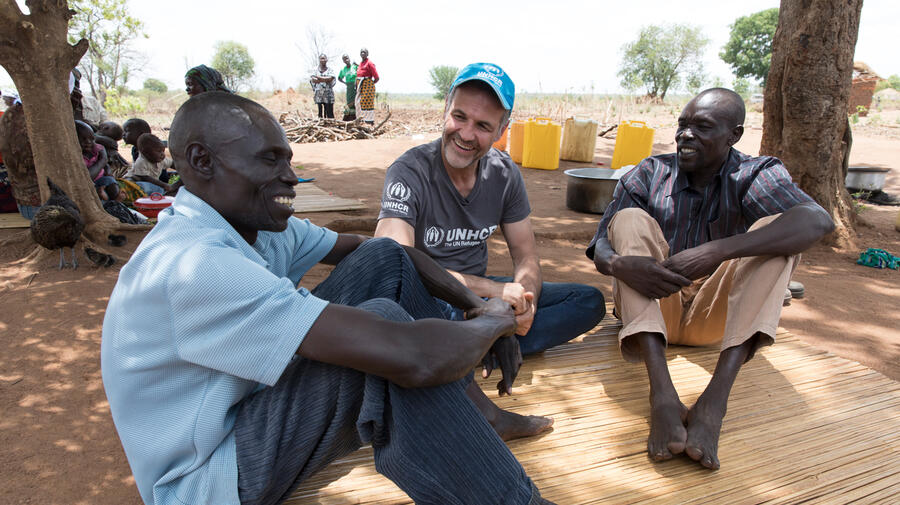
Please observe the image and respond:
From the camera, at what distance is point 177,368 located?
111 cm

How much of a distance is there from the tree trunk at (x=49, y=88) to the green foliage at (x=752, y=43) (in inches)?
1741

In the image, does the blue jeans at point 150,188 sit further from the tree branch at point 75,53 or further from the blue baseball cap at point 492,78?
the blue baseball cap at point 492,78

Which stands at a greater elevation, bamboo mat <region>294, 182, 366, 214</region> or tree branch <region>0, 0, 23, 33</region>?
tree branch <region>0, 0, 23, 33</region>

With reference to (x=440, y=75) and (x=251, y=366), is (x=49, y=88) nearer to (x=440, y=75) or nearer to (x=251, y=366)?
(x=251, y=366)

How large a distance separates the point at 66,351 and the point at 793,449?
3379 millimetres

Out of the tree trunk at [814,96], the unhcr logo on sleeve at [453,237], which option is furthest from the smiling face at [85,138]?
the tree trunk at [814,96]

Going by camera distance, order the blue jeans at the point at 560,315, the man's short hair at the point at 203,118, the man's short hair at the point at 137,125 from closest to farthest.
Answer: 1. the man's short hair at the point at 203,118
2. the blue jeans at the point at 560,315
3. the man's short hair at the point at 137,125

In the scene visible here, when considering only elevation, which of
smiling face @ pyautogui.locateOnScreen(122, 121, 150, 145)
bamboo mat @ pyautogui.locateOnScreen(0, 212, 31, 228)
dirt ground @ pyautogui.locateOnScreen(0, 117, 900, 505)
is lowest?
dirt ground @ pyautogui.locateOnScreen(0, 117, 900, 505)

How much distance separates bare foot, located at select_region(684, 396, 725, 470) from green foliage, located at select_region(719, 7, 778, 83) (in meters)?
44.4

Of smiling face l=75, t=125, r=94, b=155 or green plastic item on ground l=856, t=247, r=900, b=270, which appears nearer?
green plastic item on ground l=856, t=247, r=900, b=270

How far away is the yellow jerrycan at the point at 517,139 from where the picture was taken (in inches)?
359

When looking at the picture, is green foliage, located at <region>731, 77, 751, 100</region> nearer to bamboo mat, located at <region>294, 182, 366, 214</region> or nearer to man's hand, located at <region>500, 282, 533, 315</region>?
bamboo mat, located at <region>294, 182, 366, 214</region>

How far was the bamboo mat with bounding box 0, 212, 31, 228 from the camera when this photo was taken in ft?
14.5

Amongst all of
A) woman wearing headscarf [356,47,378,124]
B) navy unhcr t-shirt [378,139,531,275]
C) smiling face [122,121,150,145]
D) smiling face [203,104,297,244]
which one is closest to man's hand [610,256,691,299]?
navy unhcr t-shirt [378,139,531,275]
